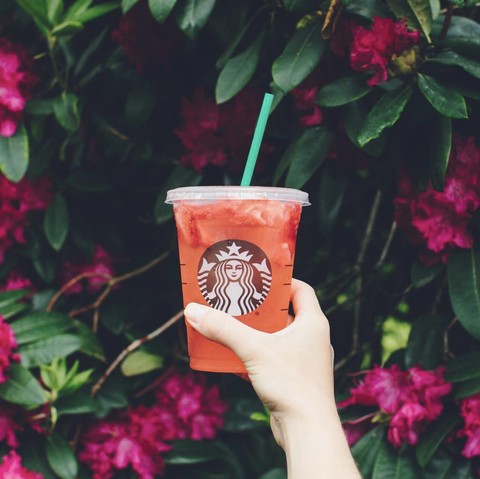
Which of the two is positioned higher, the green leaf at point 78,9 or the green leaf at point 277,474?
the green leaf at point 78,9

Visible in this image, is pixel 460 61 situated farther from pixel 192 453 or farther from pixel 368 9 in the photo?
pixel 192 453

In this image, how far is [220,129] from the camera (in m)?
1.46

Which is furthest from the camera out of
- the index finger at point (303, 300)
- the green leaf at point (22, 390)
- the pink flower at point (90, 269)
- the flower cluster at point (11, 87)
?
the pink flower at point (90, 269)

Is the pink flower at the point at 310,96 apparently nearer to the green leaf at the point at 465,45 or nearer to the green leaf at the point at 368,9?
the green leaf at the point at 368,9

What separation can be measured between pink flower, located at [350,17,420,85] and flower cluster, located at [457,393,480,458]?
686 mm

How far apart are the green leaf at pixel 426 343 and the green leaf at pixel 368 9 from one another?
69cm

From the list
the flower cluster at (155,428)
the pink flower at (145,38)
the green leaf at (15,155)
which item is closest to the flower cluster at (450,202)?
the pink flower at (145,38)

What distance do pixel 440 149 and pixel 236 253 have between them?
0.48 m

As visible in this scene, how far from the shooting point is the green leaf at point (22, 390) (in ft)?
4.22

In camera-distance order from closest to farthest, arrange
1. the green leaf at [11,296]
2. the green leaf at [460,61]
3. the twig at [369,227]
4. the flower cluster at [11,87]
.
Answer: the green leaf at [460,61], the flower cluster at [11,87], the green leaf at [11,296], the twig at [369,227]

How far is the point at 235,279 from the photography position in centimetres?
91

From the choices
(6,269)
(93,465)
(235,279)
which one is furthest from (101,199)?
(235,279)

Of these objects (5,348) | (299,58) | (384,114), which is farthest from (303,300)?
(5,348)

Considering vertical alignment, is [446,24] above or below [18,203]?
above
